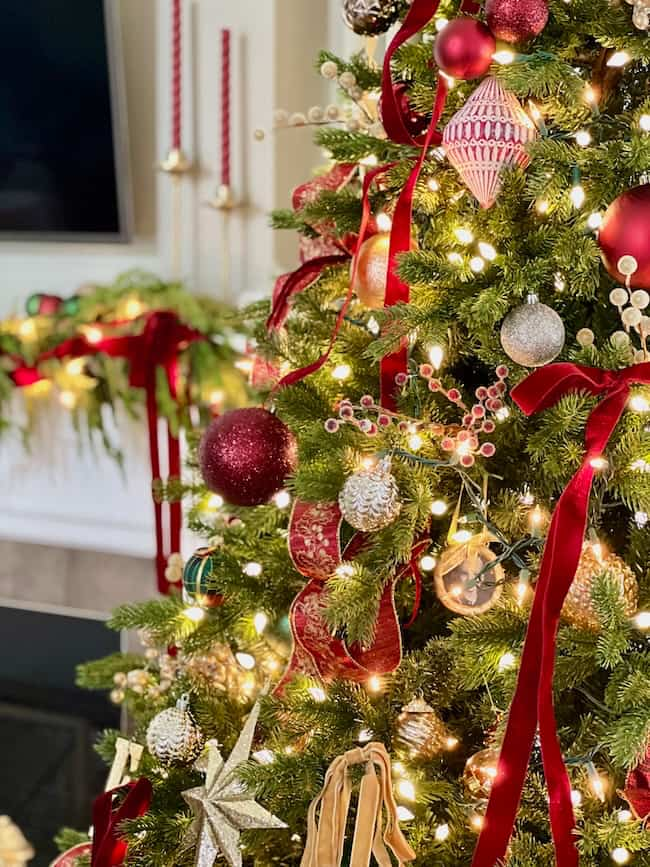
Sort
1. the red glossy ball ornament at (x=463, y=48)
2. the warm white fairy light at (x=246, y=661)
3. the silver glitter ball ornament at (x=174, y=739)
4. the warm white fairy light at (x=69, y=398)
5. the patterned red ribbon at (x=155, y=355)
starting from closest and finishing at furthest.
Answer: the red glossy ball ornament at (x=463, y=48) < the silver glitter ball ornament at (x=174, y=739) < the warm white fairy light at (x=246, y=661) < the patterned red ribbon at (x=155, y=355) < the warm white fairy light at (x=69, y=398)

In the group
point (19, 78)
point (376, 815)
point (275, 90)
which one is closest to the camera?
point (376, 815)

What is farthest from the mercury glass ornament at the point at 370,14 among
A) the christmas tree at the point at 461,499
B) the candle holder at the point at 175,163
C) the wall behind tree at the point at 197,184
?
the candle holder at the point at 175,163

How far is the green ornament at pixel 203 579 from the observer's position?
88 centimetres

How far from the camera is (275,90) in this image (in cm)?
160

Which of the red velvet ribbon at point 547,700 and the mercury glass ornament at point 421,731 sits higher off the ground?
the red velvet ribbon at point 547,700

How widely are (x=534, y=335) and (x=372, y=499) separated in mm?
180

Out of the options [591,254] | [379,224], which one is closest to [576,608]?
[591,254]

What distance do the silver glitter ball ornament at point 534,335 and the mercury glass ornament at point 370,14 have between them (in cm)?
37

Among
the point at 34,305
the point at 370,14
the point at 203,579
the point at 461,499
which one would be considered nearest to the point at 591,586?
the point at 461,499

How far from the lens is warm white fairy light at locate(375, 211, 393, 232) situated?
0.87 metres

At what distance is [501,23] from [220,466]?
1.50 feet

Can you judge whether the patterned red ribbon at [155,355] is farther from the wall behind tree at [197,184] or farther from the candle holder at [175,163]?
the candle holder at [175,163]

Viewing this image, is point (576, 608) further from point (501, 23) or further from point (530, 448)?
point (501, 23)

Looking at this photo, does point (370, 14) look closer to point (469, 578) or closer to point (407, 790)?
point (469, 578)
